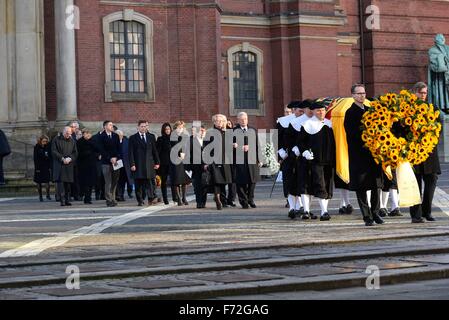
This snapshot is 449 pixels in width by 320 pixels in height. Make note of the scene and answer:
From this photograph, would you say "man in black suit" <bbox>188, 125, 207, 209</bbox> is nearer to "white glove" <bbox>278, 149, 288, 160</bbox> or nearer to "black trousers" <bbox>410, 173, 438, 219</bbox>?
"white glove" <bbox>278, 149, 288, 160</bbox>

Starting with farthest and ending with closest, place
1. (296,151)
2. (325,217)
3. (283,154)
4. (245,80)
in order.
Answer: (245,80), (283,154), (296,151), (325,217)

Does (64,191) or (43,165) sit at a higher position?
(43,165)

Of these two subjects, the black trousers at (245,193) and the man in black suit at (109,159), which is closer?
the black trousers at (245,193)

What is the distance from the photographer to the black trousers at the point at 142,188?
2733 cm

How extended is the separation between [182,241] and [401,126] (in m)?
4.16

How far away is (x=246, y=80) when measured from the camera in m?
51.5

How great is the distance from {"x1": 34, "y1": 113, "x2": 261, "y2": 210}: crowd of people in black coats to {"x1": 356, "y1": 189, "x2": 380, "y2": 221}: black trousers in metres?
6.74

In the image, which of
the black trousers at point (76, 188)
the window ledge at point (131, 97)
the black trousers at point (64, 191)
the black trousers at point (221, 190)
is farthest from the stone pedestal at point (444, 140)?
the black trousers at point (221, 190)

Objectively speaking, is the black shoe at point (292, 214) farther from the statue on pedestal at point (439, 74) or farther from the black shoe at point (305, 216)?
the statue on pedestal at point (439, 74)

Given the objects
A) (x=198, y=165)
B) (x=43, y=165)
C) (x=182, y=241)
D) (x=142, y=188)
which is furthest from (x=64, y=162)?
(x=182, y=241)

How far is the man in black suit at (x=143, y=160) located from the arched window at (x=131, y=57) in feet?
50.0

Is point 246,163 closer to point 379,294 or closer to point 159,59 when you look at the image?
point 379,294
